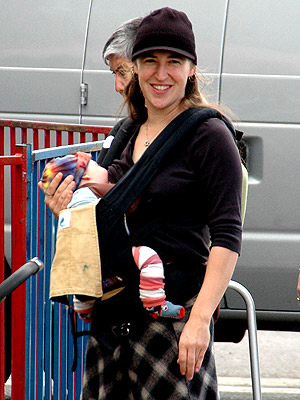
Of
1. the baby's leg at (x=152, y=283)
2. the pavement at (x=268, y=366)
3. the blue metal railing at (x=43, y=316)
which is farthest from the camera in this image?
the pavement at (x=268, y=366)

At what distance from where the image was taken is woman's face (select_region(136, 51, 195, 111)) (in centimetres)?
236

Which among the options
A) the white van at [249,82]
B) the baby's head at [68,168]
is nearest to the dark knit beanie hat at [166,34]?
the baby's head at [68,168]

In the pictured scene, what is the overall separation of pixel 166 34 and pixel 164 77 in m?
0.13

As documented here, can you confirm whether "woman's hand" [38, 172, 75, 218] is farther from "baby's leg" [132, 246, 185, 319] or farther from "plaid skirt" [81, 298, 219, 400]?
"plaid skirt" [81, 298, 219, 400]

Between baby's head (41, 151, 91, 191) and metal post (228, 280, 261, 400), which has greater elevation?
baby's head (41, 151, 91, 191)

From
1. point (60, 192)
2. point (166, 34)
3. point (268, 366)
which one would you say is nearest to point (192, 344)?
point (60, 192)

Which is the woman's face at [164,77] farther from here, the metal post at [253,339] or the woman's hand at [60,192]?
the metal post at [253,339]

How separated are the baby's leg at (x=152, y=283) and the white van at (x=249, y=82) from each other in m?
2.33

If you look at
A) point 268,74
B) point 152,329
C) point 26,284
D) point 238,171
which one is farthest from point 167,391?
point 268,74

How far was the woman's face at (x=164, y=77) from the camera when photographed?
236 cm

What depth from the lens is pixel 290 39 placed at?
177 inches

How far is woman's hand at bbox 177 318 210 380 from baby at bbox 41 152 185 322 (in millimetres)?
65

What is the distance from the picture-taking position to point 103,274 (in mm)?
2289

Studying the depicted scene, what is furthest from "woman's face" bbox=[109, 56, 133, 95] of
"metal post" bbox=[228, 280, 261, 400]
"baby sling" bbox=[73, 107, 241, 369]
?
"baby sling" bbox=[73, 107, 241, 369]
